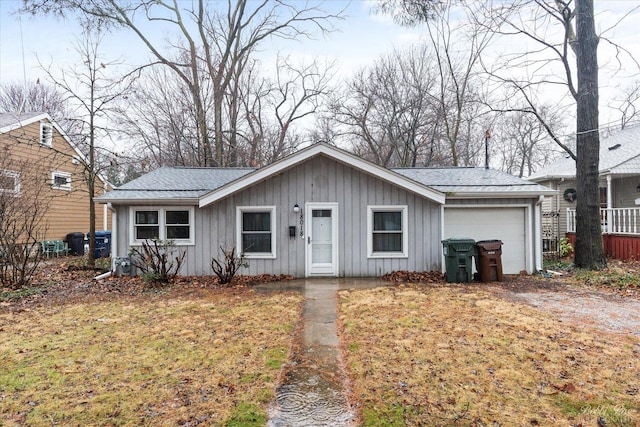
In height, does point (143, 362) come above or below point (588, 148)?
below

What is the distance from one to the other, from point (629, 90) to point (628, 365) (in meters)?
16.8

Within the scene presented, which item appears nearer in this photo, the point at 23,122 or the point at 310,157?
the point at 310,157

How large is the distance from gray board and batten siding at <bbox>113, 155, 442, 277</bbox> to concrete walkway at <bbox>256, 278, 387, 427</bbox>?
329 cm

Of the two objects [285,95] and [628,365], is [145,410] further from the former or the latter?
[285,95]

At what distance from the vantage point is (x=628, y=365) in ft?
12.5

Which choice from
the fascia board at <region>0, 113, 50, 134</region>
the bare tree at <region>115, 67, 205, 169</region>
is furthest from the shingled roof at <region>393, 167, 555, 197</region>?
the fascia board at <region>0, 113, 50, 134</region>

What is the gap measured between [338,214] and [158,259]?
451cm

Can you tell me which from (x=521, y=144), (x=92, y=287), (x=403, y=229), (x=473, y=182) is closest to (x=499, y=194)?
(x=473, y=182)

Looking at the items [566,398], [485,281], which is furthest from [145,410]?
[485,281]

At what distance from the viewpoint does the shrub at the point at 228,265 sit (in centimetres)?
866

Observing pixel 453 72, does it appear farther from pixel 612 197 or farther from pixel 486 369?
pixel 486 369

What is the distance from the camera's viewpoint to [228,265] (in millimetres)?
8688

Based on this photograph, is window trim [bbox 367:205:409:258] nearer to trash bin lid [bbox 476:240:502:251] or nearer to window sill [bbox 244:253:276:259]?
trash bin lid [bbox 476:240:502:251]

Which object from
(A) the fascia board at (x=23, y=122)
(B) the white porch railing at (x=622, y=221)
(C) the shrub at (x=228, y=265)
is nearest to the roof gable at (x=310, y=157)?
(C) the shrub at (x=228, y=265)
